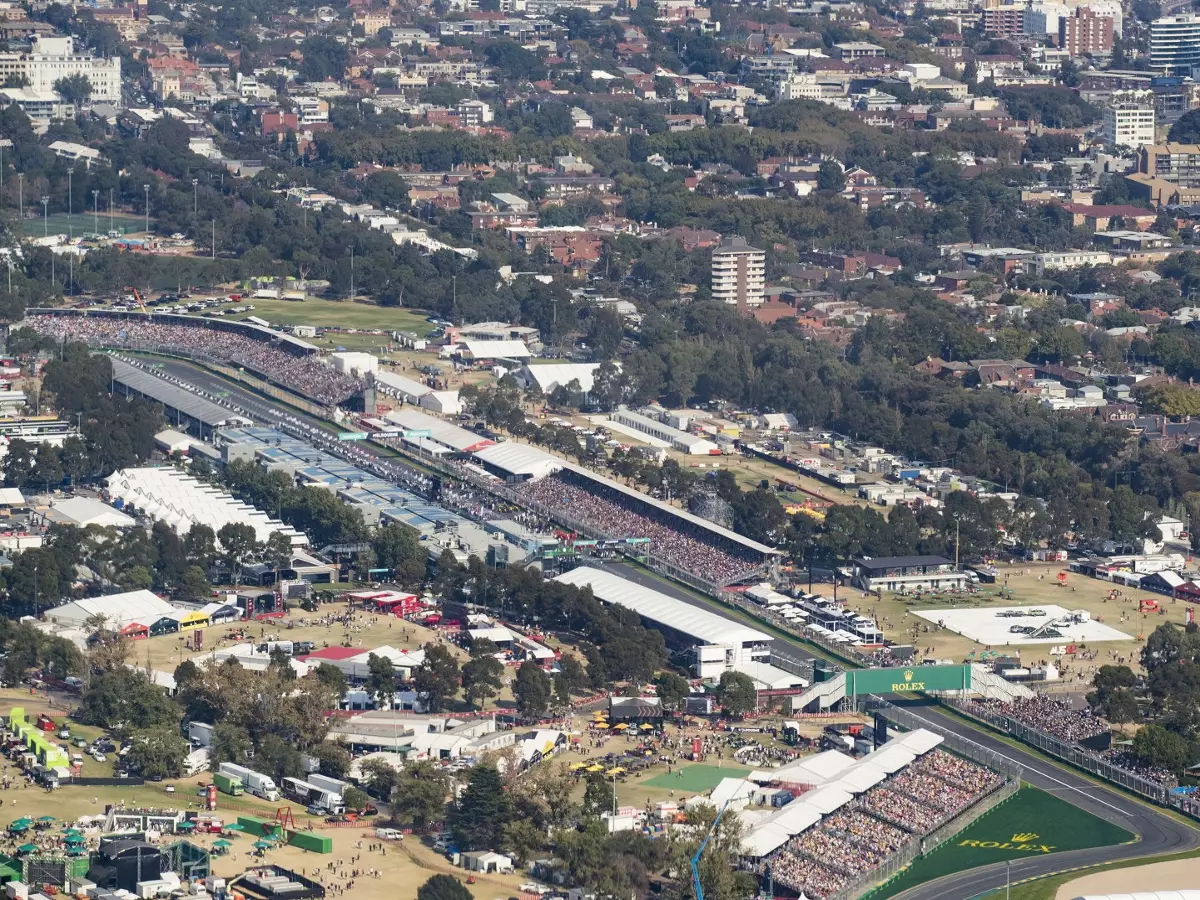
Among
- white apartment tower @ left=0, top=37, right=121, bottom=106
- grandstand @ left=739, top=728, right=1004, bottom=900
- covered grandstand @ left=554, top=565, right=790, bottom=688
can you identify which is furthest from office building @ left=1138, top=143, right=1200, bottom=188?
grandstand @ left=739, top=728, right=1004, bottom=900

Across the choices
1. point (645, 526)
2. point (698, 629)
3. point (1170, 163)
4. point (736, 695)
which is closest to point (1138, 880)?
point (736, 695)

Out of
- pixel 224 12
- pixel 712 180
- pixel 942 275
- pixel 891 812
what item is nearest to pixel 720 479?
pixel 891 812

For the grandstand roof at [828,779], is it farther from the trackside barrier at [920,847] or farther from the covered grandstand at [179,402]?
the covered grandstand at [179,402]

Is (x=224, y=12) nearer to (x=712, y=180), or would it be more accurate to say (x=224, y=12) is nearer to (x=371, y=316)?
(x=712, y=180)

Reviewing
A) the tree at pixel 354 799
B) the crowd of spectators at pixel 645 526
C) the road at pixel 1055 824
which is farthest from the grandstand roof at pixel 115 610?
the road at pixel 1055 824

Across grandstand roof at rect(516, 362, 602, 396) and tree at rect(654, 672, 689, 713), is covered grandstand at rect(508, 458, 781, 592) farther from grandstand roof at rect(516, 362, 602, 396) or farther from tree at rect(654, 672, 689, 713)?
grandstand roof at rect(516, 362, 602, 396)

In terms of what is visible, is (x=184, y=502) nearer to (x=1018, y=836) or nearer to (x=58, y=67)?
(x=1018, y=836)

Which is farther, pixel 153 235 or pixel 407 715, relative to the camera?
pixel 153 235
